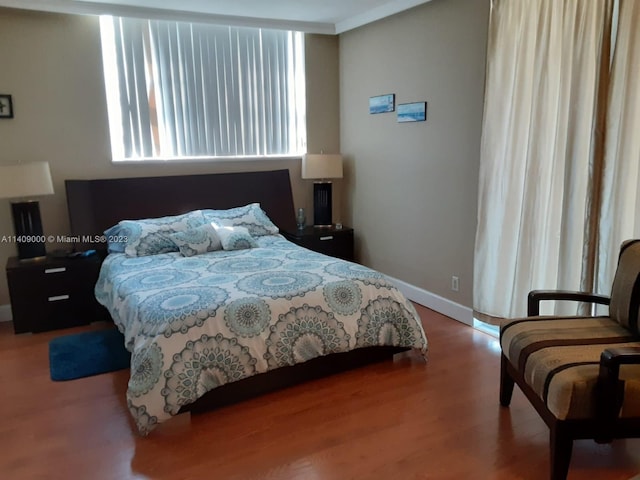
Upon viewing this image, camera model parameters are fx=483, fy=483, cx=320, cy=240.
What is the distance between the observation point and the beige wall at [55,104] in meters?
3.87

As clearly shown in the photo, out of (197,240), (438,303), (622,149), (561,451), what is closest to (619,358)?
(561,451)

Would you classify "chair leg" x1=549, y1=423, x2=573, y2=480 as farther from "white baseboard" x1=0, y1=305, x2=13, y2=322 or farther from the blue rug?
"white baseboard" x1=0, y1=305, x2=13, y2=322

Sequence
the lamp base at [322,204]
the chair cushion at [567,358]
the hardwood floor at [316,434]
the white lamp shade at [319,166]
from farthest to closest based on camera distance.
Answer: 1. the lamp base at [322,204]
2. the white lamp shade at [319,166]
3. the hardwood floor at [316,434]
4. the chair cushion at [567,358]

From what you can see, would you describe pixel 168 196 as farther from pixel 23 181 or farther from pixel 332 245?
pixel 332 245

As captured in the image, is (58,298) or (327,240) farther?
(327,240)

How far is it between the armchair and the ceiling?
2693 mm

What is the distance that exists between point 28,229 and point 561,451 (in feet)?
13.0

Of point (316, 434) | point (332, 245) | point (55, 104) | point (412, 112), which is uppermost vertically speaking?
point (55, 104)

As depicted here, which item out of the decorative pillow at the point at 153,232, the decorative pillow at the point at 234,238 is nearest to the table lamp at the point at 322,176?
the decorative pillow at the point at 234,238

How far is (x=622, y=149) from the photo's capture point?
2.66m

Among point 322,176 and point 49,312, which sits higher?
point 322,176

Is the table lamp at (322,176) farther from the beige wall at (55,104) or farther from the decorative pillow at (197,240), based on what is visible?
the beige wall at (55,104)

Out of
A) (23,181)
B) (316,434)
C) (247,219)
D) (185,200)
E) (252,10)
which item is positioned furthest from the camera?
(185,200)

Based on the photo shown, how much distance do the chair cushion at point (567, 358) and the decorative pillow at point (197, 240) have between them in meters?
2.37
